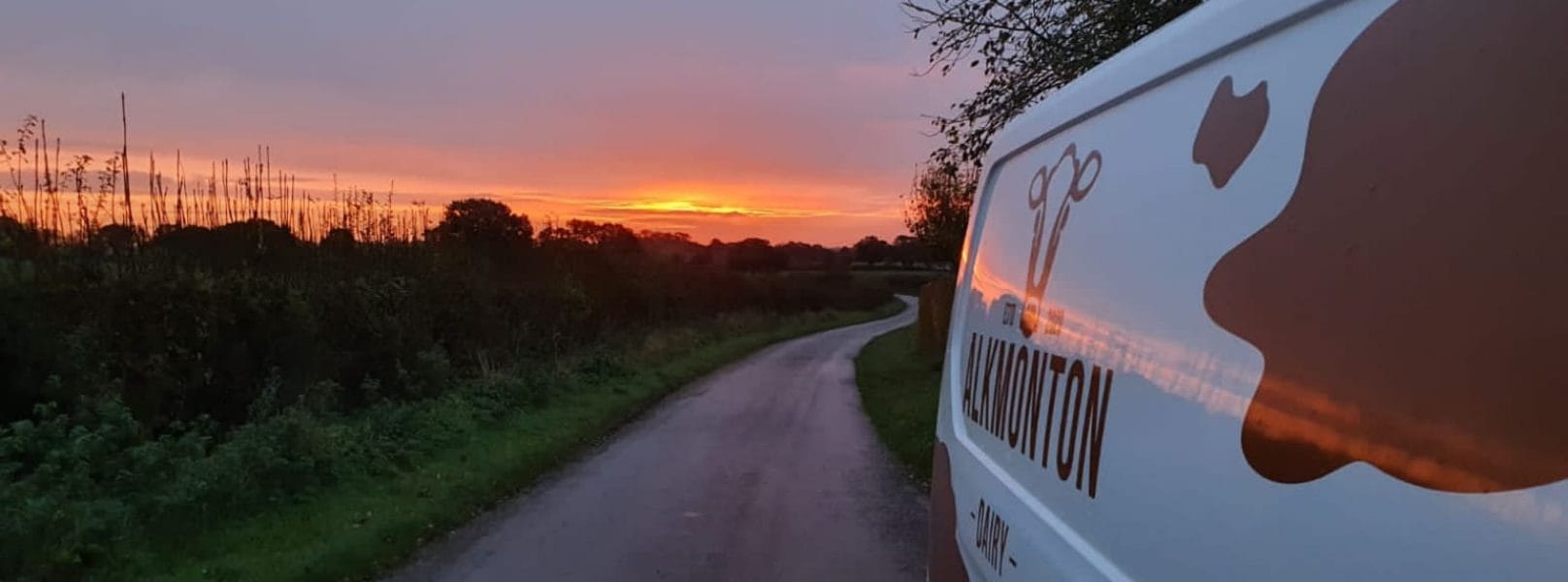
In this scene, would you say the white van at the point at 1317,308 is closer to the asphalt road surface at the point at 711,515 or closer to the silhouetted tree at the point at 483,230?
the asphalt road surface at the point at 711,515

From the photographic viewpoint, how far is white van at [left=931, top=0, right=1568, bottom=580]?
1.14 metres

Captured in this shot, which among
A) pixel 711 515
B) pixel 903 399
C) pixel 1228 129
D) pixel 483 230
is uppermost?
pixel 1228 129

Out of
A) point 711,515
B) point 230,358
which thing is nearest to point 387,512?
point 711,515

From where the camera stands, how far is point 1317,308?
1474 millimetres

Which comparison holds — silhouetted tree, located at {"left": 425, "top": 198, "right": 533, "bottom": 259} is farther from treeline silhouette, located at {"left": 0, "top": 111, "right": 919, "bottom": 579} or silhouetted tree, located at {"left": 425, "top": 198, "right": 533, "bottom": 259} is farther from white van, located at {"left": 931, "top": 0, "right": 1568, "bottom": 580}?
white van, located at {"left": 931, "top": 0, "right": 1568, "bottom": 580}

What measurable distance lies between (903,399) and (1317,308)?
56.3 feet

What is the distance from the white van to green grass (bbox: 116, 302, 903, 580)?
5.92 m

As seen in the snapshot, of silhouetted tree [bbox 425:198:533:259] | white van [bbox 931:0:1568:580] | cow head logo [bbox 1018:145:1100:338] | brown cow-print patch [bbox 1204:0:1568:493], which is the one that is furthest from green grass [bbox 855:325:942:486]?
silhouetted tree [bbox 425:198:533:259]

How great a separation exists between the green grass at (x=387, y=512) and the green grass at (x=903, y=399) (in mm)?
3617

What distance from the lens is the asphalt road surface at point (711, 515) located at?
7422 mm

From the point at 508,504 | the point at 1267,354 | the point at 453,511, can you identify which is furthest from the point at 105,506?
the point at 1267,354

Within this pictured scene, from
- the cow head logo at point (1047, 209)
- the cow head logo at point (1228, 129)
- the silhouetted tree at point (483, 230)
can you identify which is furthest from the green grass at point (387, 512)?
the silhouetted tree at point (483, 230)

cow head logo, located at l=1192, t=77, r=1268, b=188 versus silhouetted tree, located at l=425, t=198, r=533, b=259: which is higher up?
cow head logo, located at l=1192, t=77, r=1268, b=188

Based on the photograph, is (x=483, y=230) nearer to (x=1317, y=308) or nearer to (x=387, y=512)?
(x=387, y=512)
